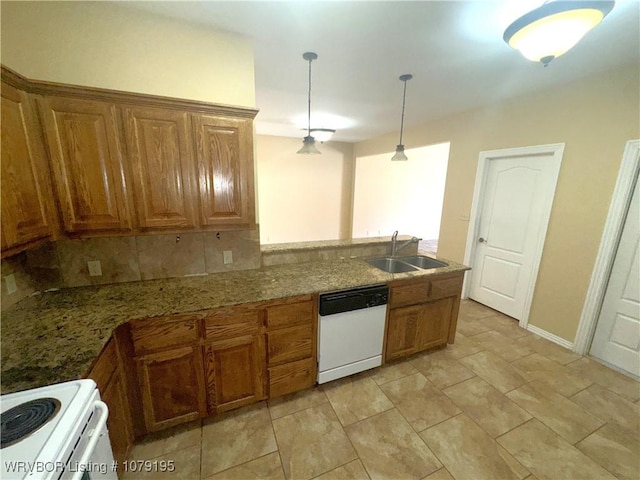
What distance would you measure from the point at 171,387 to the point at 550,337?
3.67 m

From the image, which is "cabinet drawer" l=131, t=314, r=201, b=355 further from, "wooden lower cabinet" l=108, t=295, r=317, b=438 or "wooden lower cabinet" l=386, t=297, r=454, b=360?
"wooden lower cabinet" l=386, t=297, r=454, b=360

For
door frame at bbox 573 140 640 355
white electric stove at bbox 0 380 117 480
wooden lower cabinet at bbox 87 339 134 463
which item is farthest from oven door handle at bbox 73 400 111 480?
door frame at bbox 573 140 640 355

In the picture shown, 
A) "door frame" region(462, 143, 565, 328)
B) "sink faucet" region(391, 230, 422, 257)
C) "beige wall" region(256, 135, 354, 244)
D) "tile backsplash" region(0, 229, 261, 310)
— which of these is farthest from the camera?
"beige wall" region(256, 135, 354, 244)

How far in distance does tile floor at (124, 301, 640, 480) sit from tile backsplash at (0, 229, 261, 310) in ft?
3.72

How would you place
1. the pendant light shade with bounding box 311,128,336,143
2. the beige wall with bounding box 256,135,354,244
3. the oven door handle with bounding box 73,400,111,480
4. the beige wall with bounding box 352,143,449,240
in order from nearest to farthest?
the oven door handle with bounding box 73,400,111,480
the pendant light shade with bounding box 311,128,336,143
the beige wall with bounding box 256,135,354,244
the beige wall with bounding box 352,143,449,240

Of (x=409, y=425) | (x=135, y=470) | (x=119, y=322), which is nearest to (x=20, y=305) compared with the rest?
(x=119, y=322)

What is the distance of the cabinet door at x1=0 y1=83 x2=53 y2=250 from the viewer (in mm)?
1225

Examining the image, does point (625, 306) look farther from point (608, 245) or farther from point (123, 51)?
point (123, 51)

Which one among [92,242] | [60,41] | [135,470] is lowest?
[135,470]

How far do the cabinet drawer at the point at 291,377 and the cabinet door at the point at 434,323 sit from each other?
108 centimetres

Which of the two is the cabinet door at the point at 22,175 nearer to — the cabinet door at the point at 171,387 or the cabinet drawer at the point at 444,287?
the cabinet door at the point at 171,387

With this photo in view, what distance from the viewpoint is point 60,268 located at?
1779mm

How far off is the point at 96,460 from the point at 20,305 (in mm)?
1231

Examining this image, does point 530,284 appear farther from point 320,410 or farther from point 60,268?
point 60,268
